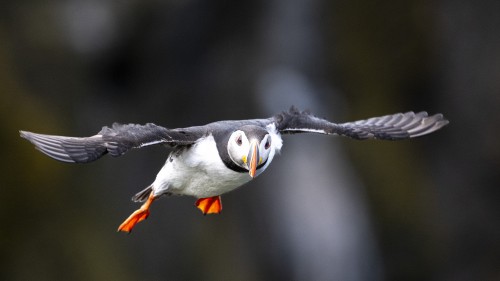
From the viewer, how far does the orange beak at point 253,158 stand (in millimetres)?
5359

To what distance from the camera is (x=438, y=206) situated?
36.1 ft

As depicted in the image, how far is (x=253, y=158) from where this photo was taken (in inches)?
212

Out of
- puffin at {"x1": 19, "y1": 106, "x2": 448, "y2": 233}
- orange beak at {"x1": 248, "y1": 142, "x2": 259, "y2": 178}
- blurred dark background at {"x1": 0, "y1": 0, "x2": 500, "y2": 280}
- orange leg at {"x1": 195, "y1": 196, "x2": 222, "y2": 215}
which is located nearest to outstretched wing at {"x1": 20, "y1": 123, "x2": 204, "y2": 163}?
puffin at {"x1": 19, "y1": 106, "x2": 448, "y2": 233}

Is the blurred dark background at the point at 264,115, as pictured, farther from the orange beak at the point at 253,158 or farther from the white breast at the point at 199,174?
the orange beak at the point at 253,158

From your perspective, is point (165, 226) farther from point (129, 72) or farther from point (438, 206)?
point (438, 206)

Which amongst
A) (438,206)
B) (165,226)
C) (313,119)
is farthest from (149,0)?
(313,119)

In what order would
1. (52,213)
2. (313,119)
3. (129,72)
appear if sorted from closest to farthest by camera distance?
1. (313,119)
2. (52,213)
3. (129,72)

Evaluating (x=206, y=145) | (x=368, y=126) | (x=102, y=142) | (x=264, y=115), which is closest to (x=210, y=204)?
(x=206, y=145)

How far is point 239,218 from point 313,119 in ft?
13.7

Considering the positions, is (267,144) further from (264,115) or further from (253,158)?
(264,115)

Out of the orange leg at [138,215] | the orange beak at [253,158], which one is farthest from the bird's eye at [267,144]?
the orange leg at [138,215]

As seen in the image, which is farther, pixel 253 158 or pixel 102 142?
pixel 253 158

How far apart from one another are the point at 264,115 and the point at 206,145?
4.66 m

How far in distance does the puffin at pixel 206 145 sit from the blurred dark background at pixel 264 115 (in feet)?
11.8
